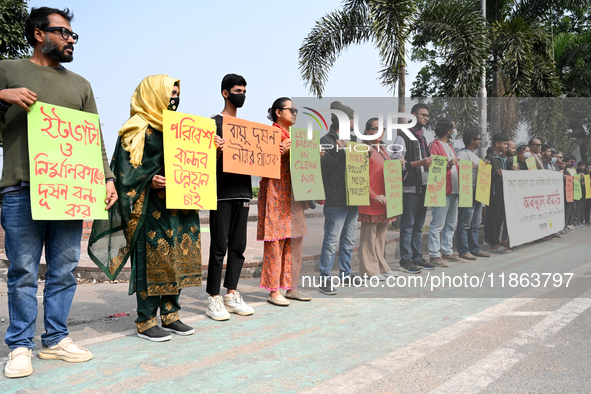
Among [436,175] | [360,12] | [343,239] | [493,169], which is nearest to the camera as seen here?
[343,239]

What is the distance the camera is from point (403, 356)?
9.74 ft

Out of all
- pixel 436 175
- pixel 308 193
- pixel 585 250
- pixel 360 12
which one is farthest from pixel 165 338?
pixel 360 12

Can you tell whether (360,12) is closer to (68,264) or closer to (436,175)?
(436,175)

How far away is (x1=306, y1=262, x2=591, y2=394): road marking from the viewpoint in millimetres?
2512

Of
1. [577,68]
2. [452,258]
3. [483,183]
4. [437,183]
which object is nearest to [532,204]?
[483,183]

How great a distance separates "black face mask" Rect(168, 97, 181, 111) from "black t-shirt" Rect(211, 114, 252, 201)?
1.66ft

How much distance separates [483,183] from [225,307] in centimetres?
569

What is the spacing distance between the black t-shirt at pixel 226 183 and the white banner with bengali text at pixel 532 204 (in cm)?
615

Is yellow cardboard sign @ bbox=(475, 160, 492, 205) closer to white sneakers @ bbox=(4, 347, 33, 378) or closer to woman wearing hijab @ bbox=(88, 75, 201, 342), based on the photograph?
woman wearing hijab @ bbox=(88, 75, 201, 342)

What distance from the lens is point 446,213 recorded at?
7309 mm

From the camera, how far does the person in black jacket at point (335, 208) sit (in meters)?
5.23

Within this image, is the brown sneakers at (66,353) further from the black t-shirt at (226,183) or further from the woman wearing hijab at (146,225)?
the black t-shirt at (226,183)

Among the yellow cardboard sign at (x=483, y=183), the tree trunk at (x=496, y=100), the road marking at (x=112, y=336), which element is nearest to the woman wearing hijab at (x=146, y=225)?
the road marking at (x=112, y=336)

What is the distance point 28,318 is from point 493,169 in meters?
7.77
